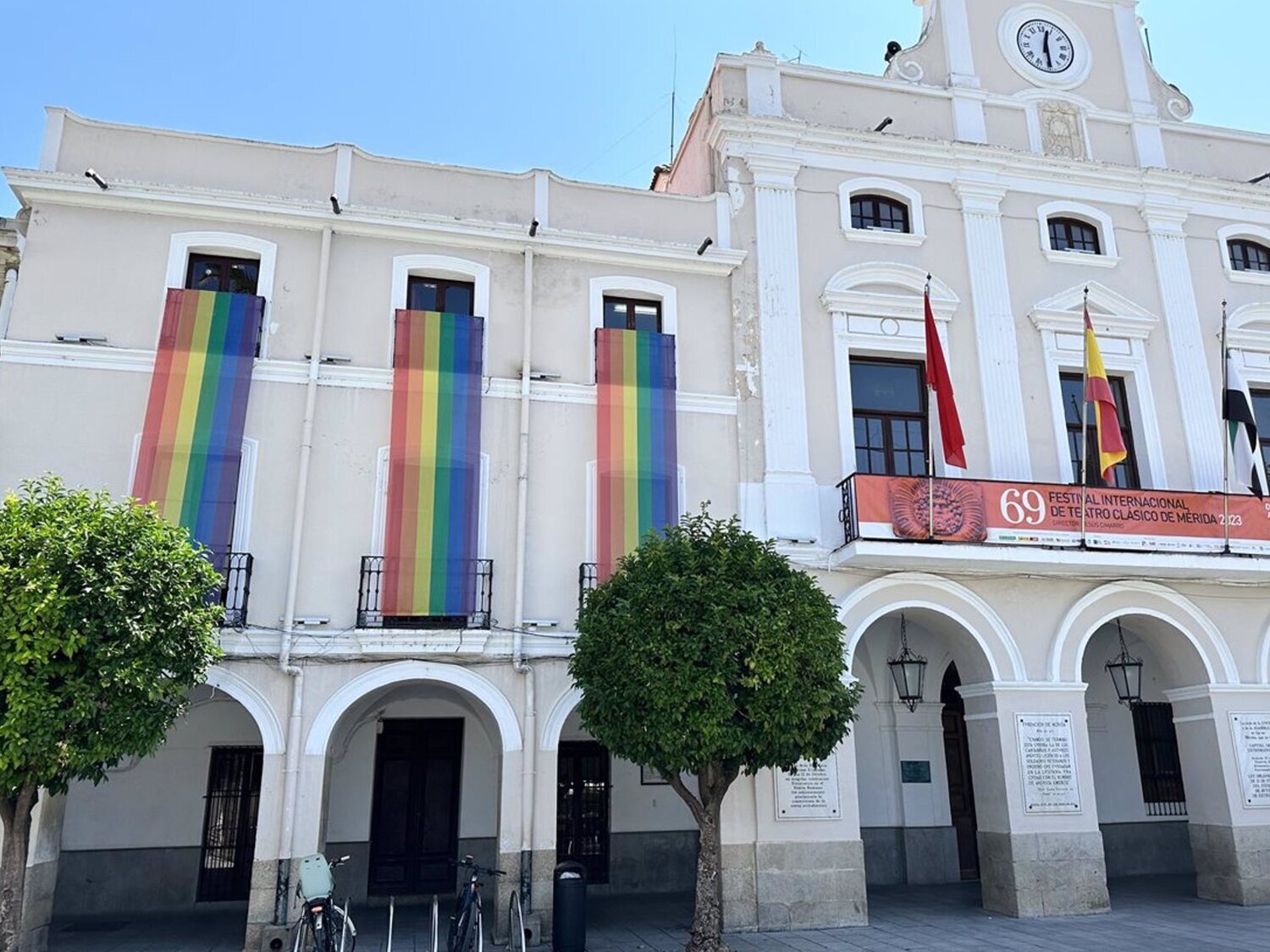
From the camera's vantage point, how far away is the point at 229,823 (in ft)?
46.7

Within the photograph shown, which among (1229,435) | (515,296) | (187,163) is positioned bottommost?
(1229,435)

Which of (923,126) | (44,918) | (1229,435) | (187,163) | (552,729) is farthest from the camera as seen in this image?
(923,126)

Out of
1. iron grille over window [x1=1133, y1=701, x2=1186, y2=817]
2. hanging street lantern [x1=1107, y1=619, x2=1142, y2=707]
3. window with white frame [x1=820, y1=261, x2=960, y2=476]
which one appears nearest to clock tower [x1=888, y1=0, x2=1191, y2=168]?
window with white frame [x1=820, y1=261, x2=960, y2=476]

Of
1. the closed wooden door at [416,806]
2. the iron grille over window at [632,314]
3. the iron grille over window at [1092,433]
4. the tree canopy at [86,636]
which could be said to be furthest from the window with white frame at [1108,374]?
the tree canopy at [86,636]

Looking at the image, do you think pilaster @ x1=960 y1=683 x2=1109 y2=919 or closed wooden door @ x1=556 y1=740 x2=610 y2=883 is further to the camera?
closed wooden door @ x1=556 y1=740 x2=610 y2=883

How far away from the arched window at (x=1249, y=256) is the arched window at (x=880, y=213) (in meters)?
6.08

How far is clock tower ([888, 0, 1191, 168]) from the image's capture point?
54.9 ft

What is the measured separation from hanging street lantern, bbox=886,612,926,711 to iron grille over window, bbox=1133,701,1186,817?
472 centimetres

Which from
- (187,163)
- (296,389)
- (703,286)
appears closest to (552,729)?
(296,389)

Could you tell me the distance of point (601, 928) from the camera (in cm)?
1227

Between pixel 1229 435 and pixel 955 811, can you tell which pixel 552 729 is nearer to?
pixel 955 811

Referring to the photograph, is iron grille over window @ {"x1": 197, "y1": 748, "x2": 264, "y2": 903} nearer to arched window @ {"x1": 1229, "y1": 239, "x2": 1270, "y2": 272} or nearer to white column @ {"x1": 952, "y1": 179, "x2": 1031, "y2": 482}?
white column @ {"x1": 952, "y1": 179, "x2": 1031, "y2": 482}

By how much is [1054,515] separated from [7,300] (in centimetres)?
1423

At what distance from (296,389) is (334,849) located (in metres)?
6.66
